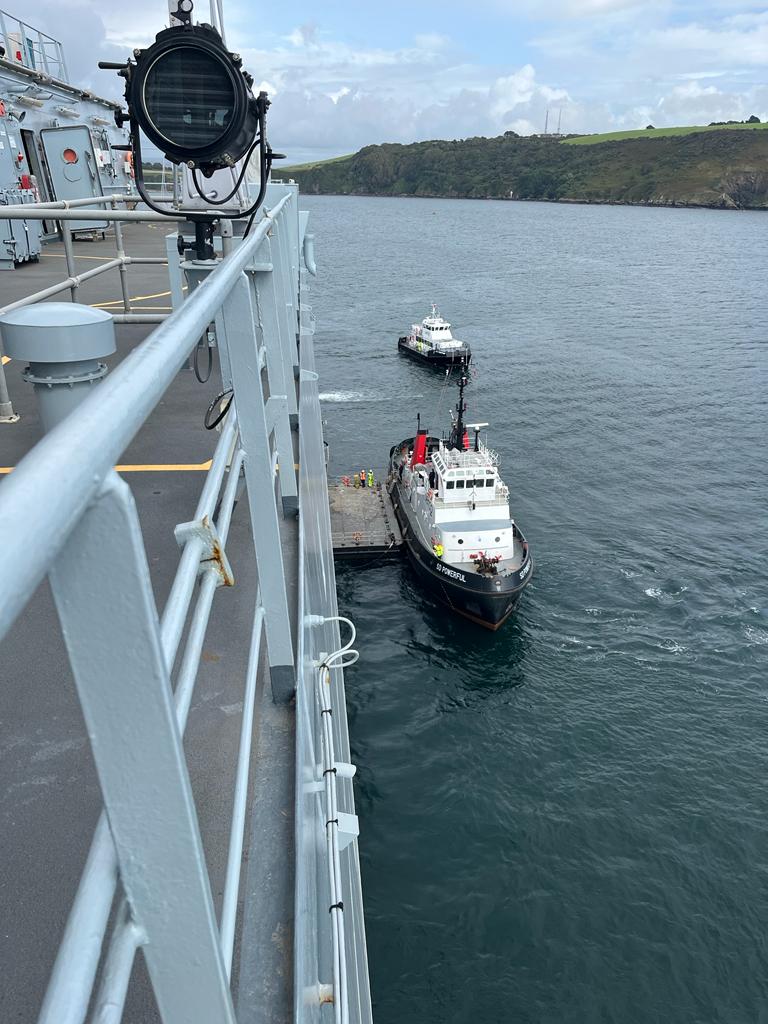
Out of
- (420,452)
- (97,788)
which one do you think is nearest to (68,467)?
(97,788)

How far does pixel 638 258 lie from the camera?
115 metres

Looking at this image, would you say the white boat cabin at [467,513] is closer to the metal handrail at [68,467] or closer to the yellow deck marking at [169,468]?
the yellow deck marking at [169,468]

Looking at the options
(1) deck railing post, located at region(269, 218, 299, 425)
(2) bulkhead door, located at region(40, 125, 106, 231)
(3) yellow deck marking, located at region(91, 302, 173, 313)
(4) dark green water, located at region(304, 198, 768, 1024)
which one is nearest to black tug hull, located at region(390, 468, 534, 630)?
(4) dark green water, located at region(304, 198, 768, 1024)

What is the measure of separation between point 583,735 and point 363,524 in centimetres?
1322

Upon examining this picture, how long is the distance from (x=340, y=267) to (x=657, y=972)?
333ft

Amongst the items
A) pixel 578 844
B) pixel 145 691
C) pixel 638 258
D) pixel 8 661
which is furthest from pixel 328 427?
pixel 638 258

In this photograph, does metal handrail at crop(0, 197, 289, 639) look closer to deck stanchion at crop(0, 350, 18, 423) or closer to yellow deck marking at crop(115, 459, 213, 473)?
yellow deck marking at crop(115, 459, 213, 473)

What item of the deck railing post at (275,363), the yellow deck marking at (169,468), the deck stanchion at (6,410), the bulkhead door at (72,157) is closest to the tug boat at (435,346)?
the bulkhead door at (72,157)

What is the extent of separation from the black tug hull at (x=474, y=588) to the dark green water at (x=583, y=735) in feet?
1.91

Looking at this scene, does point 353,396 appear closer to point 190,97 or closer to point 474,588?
point 474,588

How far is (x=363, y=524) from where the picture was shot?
99.3 feet

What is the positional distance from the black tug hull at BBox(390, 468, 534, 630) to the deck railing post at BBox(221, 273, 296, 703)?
21.2m

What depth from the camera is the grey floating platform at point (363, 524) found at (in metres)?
28.8

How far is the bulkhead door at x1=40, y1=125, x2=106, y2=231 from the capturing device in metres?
24.2
